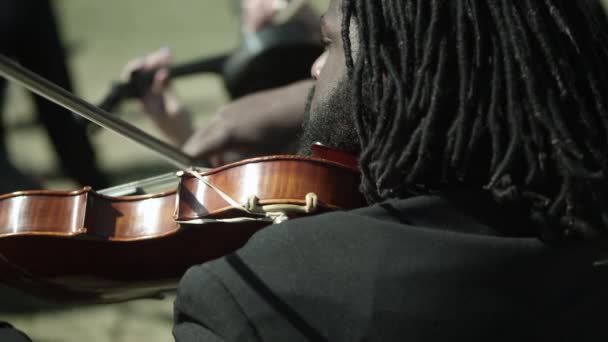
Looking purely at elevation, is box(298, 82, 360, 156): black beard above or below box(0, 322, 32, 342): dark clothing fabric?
above

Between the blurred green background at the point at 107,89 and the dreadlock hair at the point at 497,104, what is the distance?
1877 mm

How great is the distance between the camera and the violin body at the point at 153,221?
1.44 metres

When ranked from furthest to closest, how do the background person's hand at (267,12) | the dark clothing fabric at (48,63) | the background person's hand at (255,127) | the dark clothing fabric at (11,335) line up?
the dark clothing fabric at (48,63), the background person's hand at (267,12), the background person's hand at (255,127), the dark clothing fabric at (11,335)

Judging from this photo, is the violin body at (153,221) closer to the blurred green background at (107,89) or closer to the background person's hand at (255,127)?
the background person's hand at (255,127)

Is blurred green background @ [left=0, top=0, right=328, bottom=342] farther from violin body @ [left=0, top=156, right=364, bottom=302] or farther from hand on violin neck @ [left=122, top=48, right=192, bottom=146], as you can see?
violin body @ [left=0, top=156, right=364, bottom=302]

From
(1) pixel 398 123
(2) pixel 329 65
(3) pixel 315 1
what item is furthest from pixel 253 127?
(3) pixel 315 1

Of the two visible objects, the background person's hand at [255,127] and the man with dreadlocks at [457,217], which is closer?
the man with dreadlocks at [457,217]

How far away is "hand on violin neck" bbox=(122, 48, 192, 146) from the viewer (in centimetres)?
284

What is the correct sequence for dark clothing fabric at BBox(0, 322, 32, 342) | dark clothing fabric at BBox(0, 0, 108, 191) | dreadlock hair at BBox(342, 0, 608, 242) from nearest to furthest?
dreadlock hair at BBox(342, 0, 608, 242)
dark clothing fabric at BBox(0, 322, 32, 342)
dark clothing fabric at BBox(0, 0, 108, 191)

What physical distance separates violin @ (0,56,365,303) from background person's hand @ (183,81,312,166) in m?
0.68

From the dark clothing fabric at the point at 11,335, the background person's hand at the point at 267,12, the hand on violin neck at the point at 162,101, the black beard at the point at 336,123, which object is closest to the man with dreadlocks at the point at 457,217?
the black beard at the point at 336,123

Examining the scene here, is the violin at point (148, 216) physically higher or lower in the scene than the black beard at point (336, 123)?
lower

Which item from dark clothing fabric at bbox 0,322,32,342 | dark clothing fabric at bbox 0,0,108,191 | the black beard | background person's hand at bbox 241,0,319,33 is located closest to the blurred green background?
dark clothing fabric at bbox 0,0,108,191

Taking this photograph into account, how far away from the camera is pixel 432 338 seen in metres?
1.21
